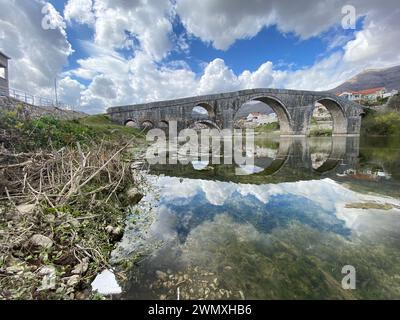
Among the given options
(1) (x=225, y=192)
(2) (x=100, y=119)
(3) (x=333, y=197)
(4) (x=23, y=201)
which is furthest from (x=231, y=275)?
(2) (x=100, y=119)

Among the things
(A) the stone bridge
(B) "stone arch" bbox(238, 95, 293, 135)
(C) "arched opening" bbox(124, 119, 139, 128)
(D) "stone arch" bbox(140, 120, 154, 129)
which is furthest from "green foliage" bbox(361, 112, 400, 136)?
(C) "arched opening" bbox(124, 119, 139, 128)

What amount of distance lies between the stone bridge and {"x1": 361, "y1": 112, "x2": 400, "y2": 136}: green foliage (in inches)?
83.0

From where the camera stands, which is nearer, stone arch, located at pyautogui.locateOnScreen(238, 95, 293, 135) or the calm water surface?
the calm water surface

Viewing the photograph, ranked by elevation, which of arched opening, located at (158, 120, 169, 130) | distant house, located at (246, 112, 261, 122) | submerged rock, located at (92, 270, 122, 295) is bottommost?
submerged rock, located at (92, 270, 122, 295)

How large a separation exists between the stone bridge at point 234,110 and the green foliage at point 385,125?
2.11 m

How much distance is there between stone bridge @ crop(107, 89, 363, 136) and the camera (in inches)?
1113

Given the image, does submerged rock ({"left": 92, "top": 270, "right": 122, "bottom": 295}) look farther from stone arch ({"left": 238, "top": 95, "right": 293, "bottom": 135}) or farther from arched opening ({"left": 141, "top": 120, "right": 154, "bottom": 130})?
stone arch ({"left": 238, "top": 95, "right": 293, "bottom": 135})

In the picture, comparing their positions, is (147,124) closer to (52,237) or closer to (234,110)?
(234,110)

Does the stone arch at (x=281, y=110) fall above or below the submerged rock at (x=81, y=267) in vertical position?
above

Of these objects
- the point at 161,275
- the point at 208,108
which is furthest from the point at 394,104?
the point at 161,275

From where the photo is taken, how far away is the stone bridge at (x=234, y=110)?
2828 centimetres

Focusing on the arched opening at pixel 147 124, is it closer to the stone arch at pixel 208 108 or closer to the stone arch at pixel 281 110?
the stone arch at pixel 208 108

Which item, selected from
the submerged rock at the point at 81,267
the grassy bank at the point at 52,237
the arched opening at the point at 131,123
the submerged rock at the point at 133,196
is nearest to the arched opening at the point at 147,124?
the arched opening at the point at 131,123
